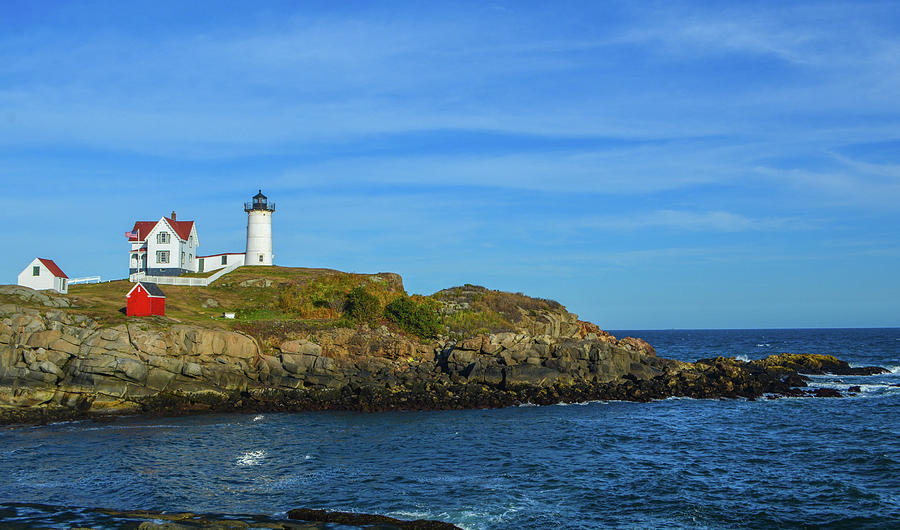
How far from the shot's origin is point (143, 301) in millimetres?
43594

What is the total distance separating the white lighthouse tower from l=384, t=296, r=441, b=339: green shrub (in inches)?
1015

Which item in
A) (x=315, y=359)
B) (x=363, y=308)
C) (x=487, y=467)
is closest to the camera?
(x=487, y=467)

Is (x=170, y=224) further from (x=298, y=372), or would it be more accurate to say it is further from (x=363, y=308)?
(x=298, y=372)

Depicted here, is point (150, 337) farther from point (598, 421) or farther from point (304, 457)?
point (598, 421)

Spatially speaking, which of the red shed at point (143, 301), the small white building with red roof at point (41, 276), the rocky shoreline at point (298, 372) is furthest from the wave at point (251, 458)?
the small white building with red roof at point (41, 276)

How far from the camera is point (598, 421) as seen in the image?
3366cm

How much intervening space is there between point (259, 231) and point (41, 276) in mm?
22895

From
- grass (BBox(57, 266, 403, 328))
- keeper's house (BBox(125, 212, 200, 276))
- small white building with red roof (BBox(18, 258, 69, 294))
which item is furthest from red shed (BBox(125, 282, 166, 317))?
keeper's house (BBox(125, 212, 200, 276))

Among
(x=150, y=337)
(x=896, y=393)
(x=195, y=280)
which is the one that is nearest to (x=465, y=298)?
(x=195, y=280)

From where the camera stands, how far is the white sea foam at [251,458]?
24203mm

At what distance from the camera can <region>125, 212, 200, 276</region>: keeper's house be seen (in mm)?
64562

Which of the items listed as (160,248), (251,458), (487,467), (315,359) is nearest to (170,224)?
(160,248)

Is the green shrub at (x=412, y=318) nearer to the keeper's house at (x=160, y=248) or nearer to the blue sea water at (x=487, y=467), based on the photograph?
the blue sea water at (x=487, y=467)

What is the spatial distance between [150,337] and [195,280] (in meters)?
23.2
